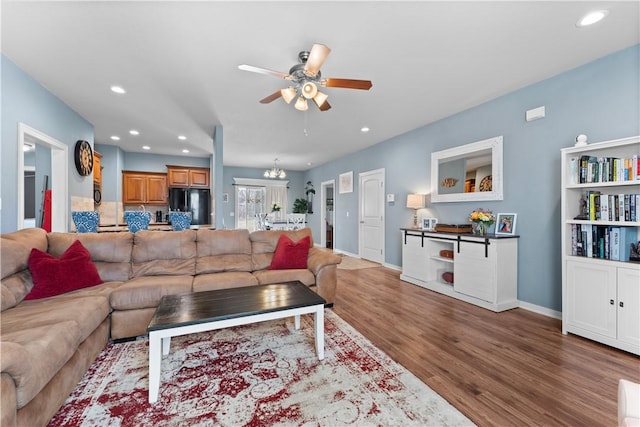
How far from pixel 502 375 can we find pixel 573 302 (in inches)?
51.5

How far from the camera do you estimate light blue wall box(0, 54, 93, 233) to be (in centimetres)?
265

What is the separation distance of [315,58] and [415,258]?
340cm

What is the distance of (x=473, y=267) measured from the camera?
3479 millimetres

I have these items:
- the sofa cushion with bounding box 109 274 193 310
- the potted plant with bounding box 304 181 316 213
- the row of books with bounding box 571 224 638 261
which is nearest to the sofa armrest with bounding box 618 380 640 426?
the row of books with bounding box 571 224 638 261

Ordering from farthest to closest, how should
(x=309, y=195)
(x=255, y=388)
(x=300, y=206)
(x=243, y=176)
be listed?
(x=309, y=195) → (x=300, y=206) → (x=243, y=176) → (x=255, y=388)

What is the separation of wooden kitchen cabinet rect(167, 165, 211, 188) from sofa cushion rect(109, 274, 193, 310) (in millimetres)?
4885

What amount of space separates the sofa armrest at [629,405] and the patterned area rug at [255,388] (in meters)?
0.78

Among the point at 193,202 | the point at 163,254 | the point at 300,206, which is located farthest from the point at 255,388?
the point at 300,206

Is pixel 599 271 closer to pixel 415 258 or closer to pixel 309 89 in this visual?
pixel 415 258

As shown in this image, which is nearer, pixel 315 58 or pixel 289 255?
pixel 315 58

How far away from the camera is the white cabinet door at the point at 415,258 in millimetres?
4234

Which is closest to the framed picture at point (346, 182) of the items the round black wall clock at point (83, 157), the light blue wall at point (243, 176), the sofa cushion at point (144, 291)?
the light blue wall at point (243, 176)

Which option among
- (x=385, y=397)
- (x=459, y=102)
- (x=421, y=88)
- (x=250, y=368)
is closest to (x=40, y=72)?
(x=250, y=368)

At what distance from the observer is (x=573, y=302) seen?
2586mm
